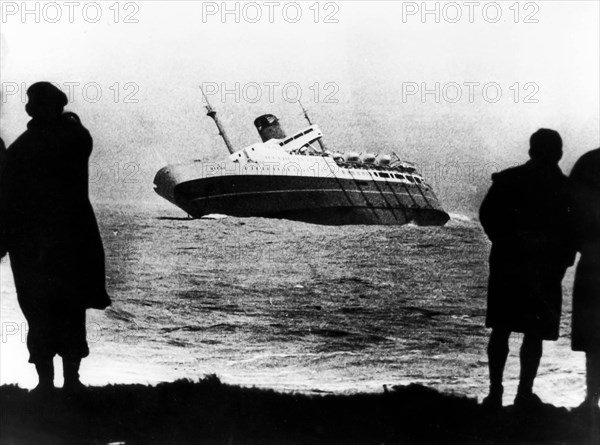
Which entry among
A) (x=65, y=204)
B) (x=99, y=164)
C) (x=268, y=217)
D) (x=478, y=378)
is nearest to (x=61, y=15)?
(x=99, y=164)

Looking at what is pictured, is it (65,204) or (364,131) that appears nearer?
(65,204)

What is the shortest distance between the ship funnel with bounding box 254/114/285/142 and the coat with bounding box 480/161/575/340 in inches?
57.6

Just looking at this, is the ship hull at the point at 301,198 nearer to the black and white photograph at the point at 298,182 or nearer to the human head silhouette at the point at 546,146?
the black and white photograph at the point at 298,182

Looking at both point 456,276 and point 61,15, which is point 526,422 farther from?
point 61,15

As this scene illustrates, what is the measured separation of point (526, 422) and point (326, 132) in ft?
7.16

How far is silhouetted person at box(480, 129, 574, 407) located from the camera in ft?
16.8

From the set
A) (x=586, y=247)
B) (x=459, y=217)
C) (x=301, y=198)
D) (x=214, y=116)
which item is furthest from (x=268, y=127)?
(x=586, y=247)

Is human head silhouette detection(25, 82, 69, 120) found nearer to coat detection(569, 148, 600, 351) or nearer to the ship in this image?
the ship

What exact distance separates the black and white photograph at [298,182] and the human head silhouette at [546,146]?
17 cm

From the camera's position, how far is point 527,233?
5.20m

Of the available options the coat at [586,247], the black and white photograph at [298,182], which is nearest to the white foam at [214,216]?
the black and white photograph at [298,182]

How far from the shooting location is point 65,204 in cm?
520

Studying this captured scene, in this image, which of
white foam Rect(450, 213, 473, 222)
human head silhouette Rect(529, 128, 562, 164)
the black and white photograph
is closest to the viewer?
human head silhouette Rect(529, 128, 562, 164)

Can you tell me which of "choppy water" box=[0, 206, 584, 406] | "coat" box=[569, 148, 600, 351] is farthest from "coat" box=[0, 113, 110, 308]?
"coat" box=[569, 148, 600, 351]
